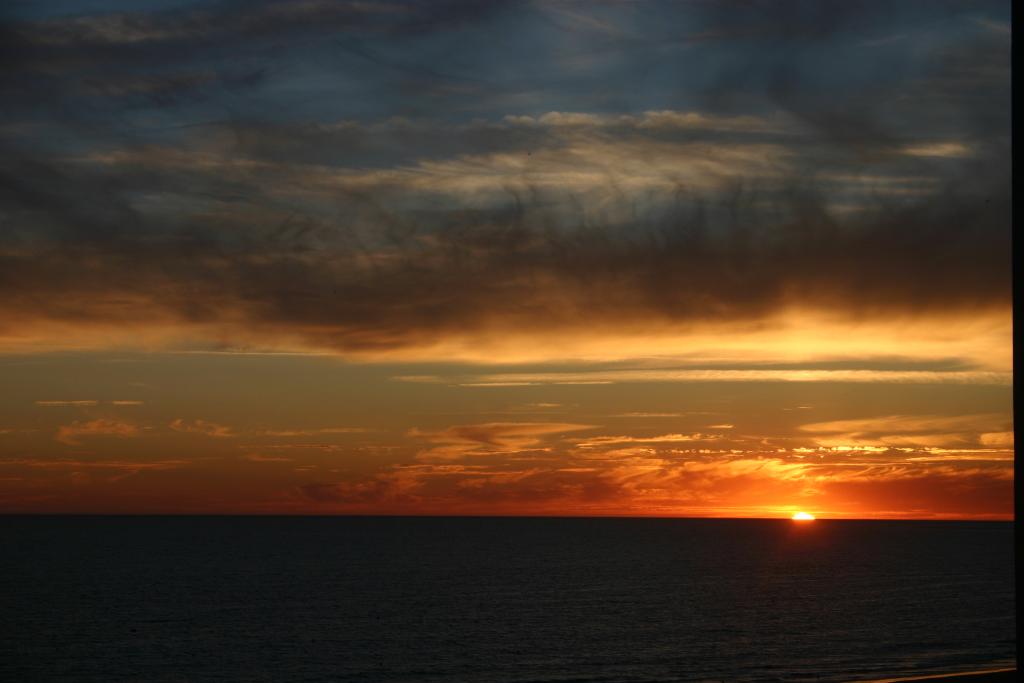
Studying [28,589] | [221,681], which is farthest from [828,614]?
[28,589]

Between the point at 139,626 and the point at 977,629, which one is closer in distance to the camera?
the point at 977,629

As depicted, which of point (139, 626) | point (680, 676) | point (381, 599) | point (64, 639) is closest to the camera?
point (680, 676)

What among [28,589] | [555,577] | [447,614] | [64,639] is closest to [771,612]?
[447,614]

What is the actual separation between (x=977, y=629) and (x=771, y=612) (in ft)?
73.4

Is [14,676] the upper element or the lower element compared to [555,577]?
lower

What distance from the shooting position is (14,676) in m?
75.8

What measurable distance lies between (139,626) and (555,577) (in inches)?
2878

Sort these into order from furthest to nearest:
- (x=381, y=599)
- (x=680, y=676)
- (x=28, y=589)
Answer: (x=28, y=589), (x=381, y=599), (x=680, y=676)

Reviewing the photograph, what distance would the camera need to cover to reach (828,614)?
Answer: 364 ft

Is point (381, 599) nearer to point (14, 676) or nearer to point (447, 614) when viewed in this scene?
point (447, 614)

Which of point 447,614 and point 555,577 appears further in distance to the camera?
point 555,577

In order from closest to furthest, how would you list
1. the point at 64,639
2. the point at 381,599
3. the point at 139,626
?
the point at 64,639, the point at 139,626, the point at 381,599

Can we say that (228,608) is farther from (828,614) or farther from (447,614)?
(828,614)

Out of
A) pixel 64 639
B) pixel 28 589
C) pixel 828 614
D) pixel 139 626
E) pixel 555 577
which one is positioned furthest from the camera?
pixel 555 577
